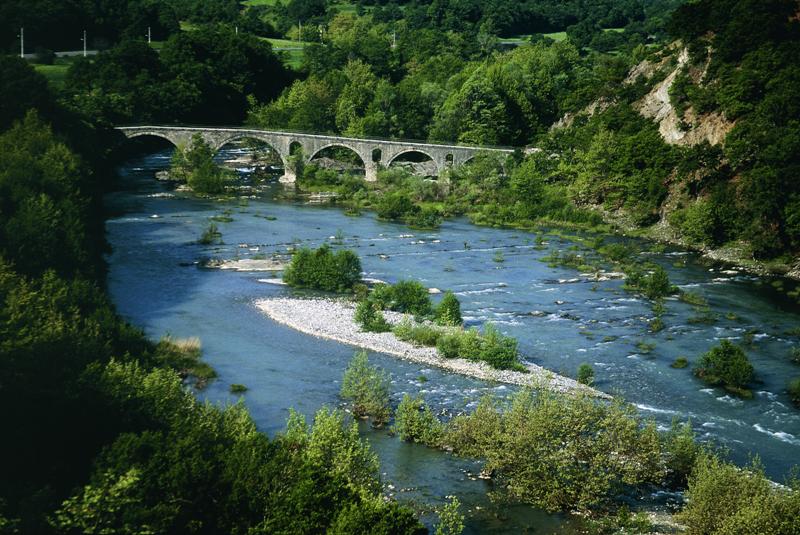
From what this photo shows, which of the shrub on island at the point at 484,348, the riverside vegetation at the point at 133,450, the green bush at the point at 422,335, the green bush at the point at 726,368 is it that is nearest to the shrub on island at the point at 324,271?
the green bush at the point at 422,335

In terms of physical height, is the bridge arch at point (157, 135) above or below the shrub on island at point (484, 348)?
above

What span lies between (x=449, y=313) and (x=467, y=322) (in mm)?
2669

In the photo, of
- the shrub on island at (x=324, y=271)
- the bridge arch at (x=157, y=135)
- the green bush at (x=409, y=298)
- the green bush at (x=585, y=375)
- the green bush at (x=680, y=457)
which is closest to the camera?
the green bush at (x=680, y=457)

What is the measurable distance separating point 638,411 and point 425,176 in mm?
77054

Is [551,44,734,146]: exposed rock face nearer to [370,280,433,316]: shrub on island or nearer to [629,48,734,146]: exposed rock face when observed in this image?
[629,48,734,146]: exposed rock face

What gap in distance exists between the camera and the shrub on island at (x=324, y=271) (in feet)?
281

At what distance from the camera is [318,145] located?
141250 mm

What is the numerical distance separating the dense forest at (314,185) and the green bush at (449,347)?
1310 cm

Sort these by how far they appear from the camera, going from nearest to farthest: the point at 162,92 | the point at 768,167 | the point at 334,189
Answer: the point at 768,167 < the point at 334,189 < the point at 162,92

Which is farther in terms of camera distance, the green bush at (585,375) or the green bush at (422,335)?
the green bush at (422,335)

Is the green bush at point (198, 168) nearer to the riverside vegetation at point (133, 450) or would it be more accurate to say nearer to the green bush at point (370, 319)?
the green bush at point (370, 319)

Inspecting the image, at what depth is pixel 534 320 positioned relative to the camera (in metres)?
78.4

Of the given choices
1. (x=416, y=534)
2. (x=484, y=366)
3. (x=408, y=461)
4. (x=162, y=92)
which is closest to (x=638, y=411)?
(x=484, y=366)

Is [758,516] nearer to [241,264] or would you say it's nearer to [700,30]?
[241,264]
